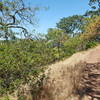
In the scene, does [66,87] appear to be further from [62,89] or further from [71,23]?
[71,23]

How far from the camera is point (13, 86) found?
5426 millimetres

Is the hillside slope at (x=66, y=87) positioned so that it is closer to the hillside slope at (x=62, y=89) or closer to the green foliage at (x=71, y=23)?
the hillside slope at (x=62, y=89)

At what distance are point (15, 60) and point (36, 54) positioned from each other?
2.75ft

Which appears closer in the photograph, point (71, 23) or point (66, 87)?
point (66, 87)

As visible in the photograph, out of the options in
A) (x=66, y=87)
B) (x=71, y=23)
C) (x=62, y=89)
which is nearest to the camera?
(x=62, y=89)

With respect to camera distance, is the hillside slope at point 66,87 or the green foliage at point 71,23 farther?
the green foliage at point 71,23

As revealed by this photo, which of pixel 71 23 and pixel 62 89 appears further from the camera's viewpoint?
pixel 71 23

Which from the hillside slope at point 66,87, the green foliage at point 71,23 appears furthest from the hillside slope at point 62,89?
the green foliage at point 71,23

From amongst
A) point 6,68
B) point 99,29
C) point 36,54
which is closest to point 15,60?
point 6,68

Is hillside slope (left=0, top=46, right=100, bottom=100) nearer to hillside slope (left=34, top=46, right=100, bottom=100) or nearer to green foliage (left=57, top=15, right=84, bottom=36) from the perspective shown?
hillside slope (left=34, top=46, right=100, bottom=100)

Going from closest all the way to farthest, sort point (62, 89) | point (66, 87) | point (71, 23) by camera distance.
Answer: point (62, 89)
point (66, 87)
point (71, 23)

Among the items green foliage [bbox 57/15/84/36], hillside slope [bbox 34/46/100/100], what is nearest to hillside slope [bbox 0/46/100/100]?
hillside slope [bbox 34/46/100/100]

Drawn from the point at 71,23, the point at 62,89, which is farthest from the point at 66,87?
the point at 71,23

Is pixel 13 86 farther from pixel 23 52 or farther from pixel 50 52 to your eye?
pixel 50 52
